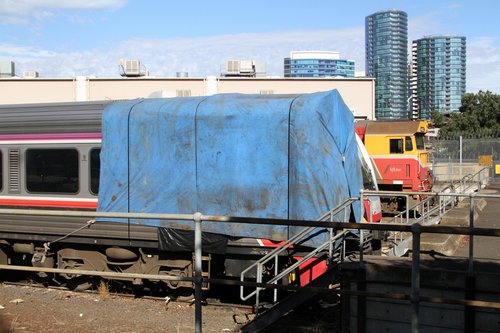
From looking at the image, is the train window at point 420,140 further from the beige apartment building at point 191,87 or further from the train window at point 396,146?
the beige apartment building at point 191,87

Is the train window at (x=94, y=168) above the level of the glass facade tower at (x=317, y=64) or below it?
below

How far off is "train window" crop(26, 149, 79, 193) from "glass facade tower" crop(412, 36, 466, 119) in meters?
127

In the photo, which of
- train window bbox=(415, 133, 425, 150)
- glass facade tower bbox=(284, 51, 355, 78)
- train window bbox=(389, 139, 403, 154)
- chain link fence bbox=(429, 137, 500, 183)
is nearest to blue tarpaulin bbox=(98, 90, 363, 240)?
train window bbox=(389, 139, 403, 154)

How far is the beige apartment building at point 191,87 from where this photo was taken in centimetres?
3488

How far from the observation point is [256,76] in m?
37.7

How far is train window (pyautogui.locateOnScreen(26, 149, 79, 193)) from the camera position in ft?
30.5

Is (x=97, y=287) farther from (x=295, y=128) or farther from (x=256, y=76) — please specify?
(x=256, y=76)

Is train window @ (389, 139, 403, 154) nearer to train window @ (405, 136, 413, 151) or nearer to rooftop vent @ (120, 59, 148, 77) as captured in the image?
train window @ (405, 136, 413, 151)

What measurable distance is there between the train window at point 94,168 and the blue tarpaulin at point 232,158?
0.21 metres

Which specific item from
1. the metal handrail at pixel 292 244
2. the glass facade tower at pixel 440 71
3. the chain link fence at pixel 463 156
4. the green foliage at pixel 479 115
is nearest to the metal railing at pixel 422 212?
the metal handrail at pixel 292 244

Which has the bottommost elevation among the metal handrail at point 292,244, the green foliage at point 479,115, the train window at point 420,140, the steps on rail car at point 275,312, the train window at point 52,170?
the steps on rail car at point 275,312

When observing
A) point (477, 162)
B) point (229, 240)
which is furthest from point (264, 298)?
point (477, 162)

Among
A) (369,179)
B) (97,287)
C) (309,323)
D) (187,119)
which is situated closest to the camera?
(309,323)

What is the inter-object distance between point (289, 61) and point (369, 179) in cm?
14132
